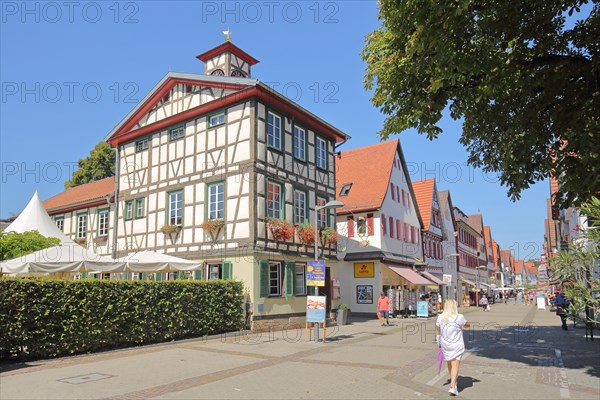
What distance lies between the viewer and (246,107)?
1992 cm

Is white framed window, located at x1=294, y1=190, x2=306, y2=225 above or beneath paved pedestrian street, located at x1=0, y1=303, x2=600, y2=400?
above

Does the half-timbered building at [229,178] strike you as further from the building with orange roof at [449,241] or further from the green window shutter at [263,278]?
the building with orange roof at [449,241]

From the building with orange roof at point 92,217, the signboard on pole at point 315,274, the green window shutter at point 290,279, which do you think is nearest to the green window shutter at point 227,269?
the green window shutter at point 290,279

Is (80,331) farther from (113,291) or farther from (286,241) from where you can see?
(286,241)

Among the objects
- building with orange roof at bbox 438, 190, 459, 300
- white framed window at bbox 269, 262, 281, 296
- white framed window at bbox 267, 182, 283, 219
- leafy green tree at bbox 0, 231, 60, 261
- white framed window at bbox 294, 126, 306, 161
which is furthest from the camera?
building with orange roof at bbox 438, 190, 459, 300

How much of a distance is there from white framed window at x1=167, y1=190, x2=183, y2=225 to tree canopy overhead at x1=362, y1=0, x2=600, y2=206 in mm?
12184

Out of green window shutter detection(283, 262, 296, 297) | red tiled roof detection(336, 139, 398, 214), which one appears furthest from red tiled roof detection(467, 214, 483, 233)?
green window shutter detection(283, 262, 296, 297)

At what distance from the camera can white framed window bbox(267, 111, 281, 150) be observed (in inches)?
803

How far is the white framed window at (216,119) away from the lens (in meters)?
20.9

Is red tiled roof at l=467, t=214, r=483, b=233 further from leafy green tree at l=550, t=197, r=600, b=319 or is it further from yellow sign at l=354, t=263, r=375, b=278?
leafy green tree at l=550, t=197, r=600, b=319

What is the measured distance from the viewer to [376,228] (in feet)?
94.6

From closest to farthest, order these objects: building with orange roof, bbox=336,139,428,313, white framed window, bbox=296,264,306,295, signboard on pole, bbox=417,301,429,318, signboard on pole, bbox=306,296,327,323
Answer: signboard on pole, bbox=306,296,327,323, white framed window, bbox=296,264,306,295, building with orange roof, bbox=336,139,428,313, signboard on pole, bbox=417,301,429,318

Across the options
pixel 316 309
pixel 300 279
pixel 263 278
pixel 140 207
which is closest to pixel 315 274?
pixel 316 309

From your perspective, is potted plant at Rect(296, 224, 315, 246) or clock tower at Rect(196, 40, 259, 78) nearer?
potted plant at Rect(296, 224, 315, 246)
